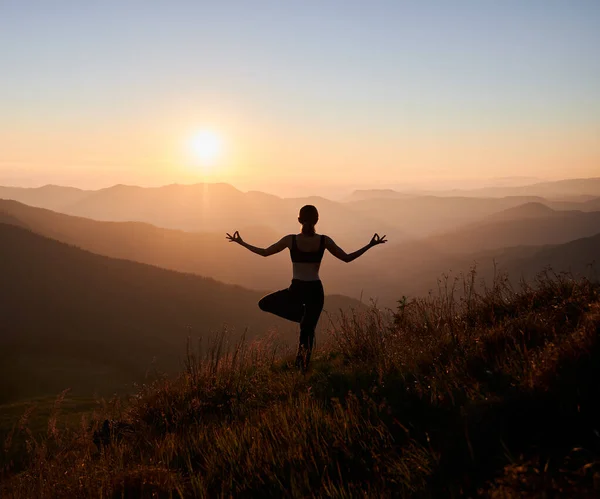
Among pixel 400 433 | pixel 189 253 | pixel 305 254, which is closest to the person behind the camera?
pixel 400 433

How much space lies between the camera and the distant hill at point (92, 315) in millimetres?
43812

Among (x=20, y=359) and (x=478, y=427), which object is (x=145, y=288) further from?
(x=478, y=427)

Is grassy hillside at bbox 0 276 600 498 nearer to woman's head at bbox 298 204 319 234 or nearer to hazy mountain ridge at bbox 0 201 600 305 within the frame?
woman's head at bbox 298 204 319 234

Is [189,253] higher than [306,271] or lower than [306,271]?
lower

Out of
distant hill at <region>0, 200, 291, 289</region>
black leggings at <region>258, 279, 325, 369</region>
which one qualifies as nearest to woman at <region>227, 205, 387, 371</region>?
black leggings at <region>258, 279, 325, 369</region>

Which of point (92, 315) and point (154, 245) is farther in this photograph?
point (154, 245)

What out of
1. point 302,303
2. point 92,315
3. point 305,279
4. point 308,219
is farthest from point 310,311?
point 92,315

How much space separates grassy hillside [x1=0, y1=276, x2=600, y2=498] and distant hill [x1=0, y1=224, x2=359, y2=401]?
3448cm

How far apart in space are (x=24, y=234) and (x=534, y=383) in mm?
84071

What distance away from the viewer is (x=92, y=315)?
204ft

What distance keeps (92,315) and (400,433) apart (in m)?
64.8

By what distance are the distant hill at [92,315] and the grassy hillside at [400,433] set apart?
3448cm

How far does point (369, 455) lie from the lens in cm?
315

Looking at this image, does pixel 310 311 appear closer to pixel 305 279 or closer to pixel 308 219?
pixel 305 279
